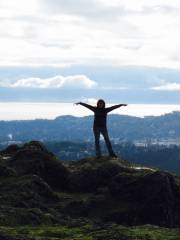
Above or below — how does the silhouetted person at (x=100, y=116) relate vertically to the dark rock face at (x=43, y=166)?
above

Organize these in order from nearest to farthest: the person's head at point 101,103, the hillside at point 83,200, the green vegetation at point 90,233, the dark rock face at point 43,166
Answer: the green vegetation at point 90,233, the hillside at point 83,200, the dark rock face at point 43,166, the person's head at point 101,103

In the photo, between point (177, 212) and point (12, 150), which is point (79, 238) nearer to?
point (177, 212)

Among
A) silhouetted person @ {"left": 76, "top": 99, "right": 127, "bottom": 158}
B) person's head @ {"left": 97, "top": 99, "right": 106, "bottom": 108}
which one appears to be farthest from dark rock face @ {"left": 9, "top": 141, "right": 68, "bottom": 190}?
person's head @ {"left": 97, "top": 99, "right": 106, "bottom": 108}

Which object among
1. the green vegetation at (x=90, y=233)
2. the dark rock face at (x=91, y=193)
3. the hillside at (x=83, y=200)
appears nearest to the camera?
the green vegetation at (x=90, y=233)

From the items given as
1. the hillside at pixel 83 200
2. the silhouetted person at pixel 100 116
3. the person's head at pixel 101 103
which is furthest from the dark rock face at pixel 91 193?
the person's head at pixel 101 103

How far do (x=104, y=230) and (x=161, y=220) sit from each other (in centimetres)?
831

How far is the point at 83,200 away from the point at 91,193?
289 centimetres

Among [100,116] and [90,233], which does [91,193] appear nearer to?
[100,116]

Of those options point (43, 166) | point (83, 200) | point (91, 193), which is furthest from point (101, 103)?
point (83, 200)

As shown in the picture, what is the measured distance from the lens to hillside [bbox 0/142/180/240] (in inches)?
882

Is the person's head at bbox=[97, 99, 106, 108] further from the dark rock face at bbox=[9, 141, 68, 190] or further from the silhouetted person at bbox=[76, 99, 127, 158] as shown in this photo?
the dark rock face at bbox=[9, 141, 68, 190]

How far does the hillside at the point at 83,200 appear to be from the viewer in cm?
2239

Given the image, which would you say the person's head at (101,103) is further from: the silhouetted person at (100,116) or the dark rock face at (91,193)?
the dark rock face at (91,193)

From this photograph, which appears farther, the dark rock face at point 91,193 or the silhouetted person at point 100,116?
the silhouetted person at point 100,116
